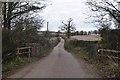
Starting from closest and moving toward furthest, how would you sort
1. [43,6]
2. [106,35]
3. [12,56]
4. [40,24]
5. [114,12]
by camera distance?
[12,56]
[106,35]
[114,12]
[43,6]
[40,24]

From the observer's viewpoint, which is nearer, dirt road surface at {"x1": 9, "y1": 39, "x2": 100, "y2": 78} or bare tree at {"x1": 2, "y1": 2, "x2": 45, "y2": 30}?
dirt road surface at {"x1": 9, "y1": 39, "x2": 100, "y2": 78}

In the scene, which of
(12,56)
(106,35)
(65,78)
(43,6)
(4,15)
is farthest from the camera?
(43,6)

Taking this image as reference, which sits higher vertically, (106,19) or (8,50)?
(106,19)

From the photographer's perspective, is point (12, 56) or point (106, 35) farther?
point (106, 35)

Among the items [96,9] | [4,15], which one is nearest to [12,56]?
[4,15]

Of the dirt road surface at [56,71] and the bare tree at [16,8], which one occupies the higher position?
the bare tree at [16,8]

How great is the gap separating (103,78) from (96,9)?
2030 cm

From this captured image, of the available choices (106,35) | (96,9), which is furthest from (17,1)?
(106,35)

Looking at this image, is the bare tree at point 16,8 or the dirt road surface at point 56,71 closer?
the dirt road surface at point 56,71

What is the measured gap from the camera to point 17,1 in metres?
33.3

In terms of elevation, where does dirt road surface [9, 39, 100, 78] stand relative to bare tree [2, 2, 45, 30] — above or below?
below

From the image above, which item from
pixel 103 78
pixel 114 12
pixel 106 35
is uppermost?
pixel 114 12

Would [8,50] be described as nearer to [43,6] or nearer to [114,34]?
[114,34]

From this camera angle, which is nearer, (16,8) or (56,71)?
(56,71)
